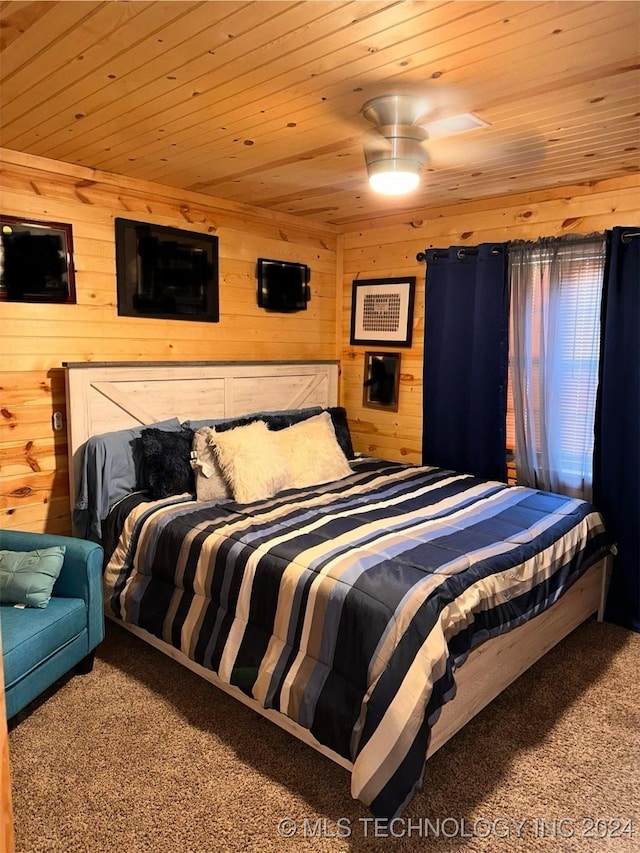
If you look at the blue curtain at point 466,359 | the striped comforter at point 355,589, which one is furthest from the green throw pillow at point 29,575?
the blue curtain at point 466,359

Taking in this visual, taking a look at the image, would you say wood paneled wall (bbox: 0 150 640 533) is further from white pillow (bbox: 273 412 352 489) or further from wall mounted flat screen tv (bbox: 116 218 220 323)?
white pillow (bbox: 273 412 352 489)

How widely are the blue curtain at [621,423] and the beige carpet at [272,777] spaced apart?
0.62 metres

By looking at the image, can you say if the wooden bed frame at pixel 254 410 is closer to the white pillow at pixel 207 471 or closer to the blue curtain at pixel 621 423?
the blue curtain at pixel 621 423

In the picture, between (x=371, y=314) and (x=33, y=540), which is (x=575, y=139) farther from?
(x=33, y=540)

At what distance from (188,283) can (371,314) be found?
1392mm

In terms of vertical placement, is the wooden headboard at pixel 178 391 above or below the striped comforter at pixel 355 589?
above

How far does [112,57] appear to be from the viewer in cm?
177

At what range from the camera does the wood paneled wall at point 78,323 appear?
280 centimetres

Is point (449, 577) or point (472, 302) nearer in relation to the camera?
point (449, 577)

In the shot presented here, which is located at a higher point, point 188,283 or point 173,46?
point 173,46

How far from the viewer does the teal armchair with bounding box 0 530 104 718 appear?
210cm

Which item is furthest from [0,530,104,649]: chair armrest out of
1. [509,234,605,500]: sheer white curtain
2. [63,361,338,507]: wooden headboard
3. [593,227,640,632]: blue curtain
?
[593,227,640,632]: blue curtain

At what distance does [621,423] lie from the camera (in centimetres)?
306

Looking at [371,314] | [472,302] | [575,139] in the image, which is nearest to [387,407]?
[371,314]
